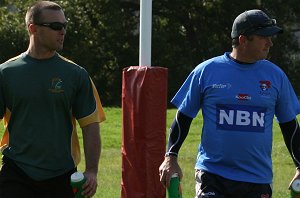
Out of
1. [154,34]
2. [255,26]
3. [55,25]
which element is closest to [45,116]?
[55,25]

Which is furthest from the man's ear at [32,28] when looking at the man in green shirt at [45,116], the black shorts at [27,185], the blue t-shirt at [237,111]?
the blue t-shirt at [237,111]

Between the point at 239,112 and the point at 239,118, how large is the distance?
0.13ft

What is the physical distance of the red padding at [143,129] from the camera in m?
7.49

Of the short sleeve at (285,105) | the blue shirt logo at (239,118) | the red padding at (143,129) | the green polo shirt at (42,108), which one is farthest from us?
the red padding at (143,129)

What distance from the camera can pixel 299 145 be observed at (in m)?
5.81

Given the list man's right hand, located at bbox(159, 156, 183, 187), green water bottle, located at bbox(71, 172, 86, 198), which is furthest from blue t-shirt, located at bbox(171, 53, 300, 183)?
green water bottle, located at bbox(71, 172, 86, 198)

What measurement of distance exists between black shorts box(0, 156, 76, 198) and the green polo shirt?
0.04m

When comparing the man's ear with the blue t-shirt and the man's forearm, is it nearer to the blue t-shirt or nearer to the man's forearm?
the man's forearm

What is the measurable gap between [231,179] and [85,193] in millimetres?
969

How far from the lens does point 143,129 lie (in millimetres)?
7648

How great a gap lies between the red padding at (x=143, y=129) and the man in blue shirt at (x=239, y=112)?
1722 mm

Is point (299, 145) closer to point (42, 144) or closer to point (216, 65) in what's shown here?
point (216, 65)

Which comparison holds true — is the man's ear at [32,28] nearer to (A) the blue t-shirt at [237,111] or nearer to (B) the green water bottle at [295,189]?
(A) the blue t-shirt at [237,111]

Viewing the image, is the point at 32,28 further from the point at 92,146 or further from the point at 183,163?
the point at 183,163
